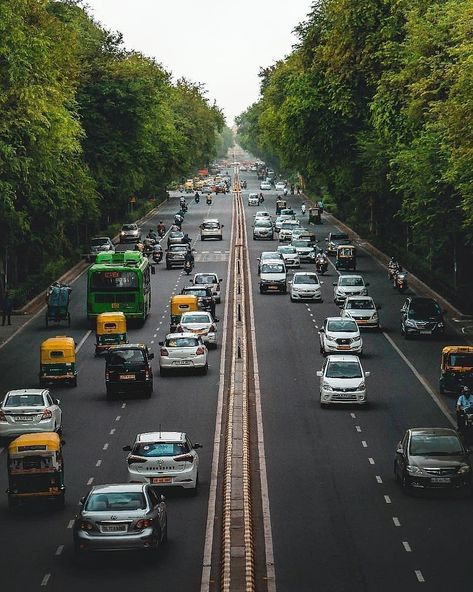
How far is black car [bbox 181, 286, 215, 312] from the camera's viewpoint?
68000mm

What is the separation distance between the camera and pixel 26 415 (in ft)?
133

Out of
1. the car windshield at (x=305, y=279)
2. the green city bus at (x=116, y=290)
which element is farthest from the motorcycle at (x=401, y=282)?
the green city bus at (x=116, y=290)

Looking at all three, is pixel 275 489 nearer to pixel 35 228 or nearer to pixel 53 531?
pixel 53 531

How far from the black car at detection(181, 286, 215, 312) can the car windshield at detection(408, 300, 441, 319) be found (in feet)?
32.9

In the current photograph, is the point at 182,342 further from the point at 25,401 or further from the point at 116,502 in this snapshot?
the point at 116,502

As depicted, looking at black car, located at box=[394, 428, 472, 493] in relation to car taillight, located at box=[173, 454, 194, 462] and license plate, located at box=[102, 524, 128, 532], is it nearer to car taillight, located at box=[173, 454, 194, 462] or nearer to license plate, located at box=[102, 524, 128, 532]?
car taillight, located at box=[173, 454, 194, 462]

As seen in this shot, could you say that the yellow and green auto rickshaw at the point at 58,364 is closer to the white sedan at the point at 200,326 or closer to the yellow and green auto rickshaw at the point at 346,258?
the white sedan at the point at 200,326

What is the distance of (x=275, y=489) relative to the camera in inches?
1342

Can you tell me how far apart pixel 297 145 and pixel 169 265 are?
18.8 meters

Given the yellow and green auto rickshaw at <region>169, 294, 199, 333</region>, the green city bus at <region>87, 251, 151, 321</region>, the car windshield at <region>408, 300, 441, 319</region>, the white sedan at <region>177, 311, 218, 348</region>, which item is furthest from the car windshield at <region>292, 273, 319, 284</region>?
the white sedan at <region>177, 311, 218, 348</region>

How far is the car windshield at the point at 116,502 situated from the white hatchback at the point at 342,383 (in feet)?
64.9

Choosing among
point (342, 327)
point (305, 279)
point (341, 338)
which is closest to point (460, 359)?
point (341, 338)

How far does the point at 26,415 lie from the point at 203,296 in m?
28.9

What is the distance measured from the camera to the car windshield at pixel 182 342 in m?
53.2
